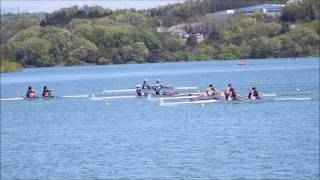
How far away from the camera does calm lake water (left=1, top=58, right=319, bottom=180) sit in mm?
25578

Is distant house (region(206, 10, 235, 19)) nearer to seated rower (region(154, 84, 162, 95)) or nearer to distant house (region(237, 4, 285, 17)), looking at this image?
distant house (region(237, 4, 285, 17))

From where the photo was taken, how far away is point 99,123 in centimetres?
4162

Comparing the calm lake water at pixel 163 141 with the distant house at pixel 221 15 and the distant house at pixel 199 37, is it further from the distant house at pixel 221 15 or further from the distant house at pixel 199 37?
the distant house at pixel 221 15

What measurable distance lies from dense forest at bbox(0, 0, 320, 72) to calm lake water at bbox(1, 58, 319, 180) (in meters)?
60.6

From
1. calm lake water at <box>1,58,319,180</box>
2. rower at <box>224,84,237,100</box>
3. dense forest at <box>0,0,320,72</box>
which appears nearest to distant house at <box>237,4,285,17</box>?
dense forest at <box>0,0,320,72</box>

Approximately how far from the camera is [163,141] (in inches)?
1268

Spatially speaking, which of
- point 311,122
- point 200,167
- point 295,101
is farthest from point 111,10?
point 200,167

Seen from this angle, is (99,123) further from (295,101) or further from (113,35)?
(113,35)

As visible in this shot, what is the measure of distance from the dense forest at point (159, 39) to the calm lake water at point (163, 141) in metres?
60.6

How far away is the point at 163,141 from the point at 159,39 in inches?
3699

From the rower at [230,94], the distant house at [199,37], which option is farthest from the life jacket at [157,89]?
the distant house at [199,37]

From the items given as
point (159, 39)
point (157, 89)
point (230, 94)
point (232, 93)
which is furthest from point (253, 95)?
point (159, 39)

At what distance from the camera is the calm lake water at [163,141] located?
2558cm

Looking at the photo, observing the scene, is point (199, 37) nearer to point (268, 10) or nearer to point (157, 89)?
point (268, 10)
